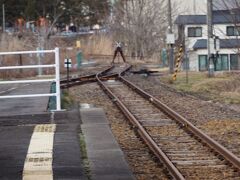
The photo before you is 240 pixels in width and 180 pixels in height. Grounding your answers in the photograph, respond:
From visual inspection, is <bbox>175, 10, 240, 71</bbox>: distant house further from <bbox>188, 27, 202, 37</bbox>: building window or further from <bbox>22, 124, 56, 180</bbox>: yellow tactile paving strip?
<bbox>22, 124, 56, 180</bbox>: yellow tactile paving strip

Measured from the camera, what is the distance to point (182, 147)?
1195cm

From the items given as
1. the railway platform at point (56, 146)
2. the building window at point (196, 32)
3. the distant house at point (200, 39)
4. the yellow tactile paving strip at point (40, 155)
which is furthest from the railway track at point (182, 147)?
the building window at point (196, 32)

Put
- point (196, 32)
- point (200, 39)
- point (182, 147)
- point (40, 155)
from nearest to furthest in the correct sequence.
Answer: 1. point (40, 155)
2. point (182, 147)
3. point (200, 39)
4. point (196, 32)

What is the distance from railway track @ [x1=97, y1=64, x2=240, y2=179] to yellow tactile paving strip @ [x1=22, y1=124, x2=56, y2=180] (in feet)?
5.74

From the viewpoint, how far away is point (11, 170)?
29.7 feet

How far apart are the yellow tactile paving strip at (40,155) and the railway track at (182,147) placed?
68.9 inches

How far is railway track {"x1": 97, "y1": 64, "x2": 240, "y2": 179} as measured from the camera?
9.68m

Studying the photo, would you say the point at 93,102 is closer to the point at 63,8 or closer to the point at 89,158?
the point at 89,158

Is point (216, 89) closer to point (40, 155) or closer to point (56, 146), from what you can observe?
point (56, 146)

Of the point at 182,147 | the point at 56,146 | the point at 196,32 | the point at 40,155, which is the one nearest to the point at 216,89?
the point at 182,147

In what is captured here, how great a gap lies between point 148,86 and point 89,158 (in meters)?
18.1

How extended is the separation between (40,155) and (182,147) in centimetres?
296

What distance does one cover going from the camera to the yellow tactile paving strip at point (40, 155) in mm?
8711

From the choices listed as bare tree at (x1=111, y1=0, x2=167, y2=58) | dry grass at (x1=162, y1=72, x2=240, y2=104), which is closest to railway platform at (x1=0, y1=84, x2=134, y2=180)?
dry grass at (x1=162, y1=72, x2=240, y2=104)
